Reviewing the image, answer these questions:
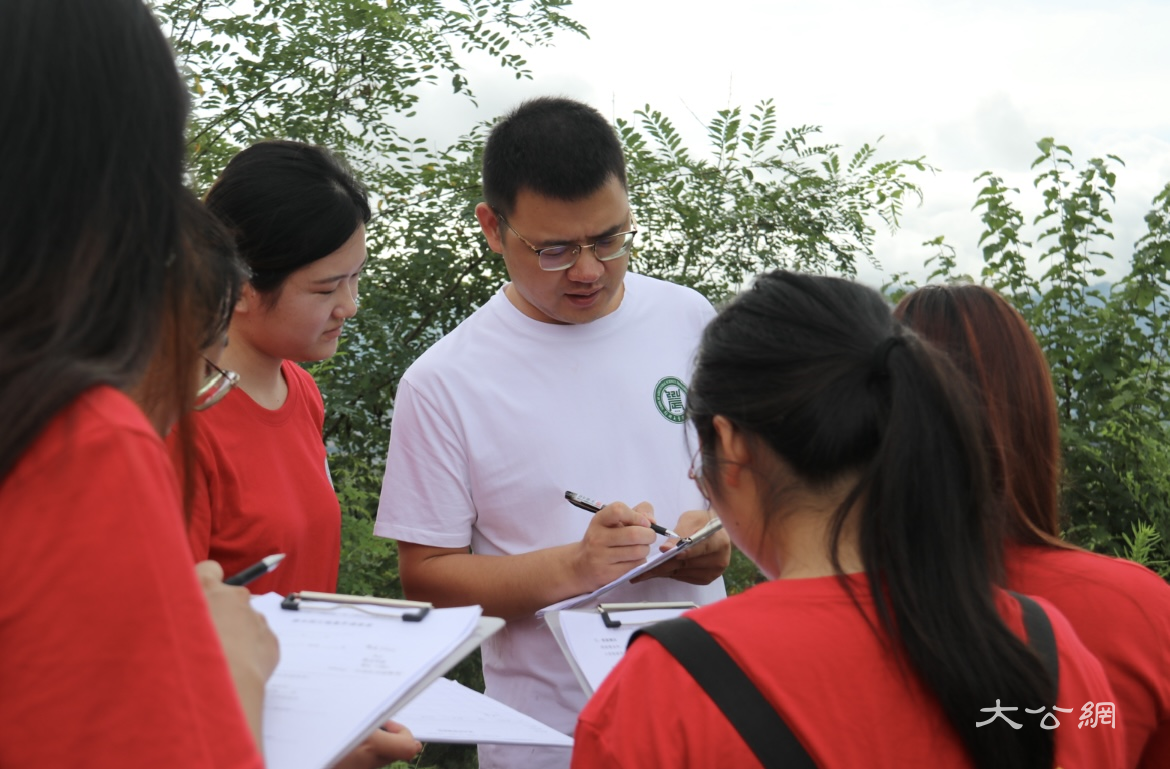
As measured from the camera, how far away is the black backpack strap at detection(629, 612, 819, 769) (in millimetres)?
1336

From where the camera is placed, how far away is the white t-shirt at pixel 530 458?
8.61ft

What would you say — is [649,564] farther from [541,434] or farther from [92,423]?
[92,423]

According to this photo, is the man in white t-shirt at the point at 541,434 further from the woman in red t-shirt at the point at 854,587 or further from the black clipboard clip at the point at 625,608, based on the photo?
the woman in red t-shirt at the point at 854,587

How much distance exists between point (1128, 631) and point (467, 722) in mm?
1110

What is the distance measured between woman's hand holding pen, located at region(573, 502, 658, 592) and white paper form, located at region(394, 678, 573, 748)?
0.39 metres

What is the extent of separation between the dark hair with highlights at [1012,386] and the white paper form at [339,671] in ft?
3.22

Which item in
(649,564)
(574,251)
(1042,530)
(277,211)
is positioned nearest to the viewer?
(1042,530)

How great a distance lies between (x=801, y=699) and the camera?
1348mm

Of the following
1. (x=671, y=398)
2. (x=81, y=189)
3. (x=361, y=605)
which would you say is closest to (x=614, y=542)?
(x=671, y=398)

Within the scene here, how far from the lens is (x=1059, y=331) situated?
4.86 meters

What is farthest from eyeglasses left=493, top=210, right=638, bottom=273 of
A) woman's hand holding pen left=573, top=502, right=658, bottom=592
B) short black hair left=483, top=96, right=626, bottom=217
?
woman's hand holding pen left=573, top=502, right=658, bottom=592

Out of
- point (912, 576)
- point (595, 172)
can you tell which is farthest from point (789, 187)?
point (912, 576)

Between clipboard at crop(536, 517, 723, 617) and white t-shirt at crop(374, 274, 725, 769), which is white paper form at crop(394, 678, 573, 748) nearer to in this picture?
clipboard at crop(536, 517, 723, 617)

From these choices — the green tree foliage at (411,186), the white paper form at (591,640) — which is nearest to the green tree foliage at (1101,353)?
the green tree foliage at (411,186)
